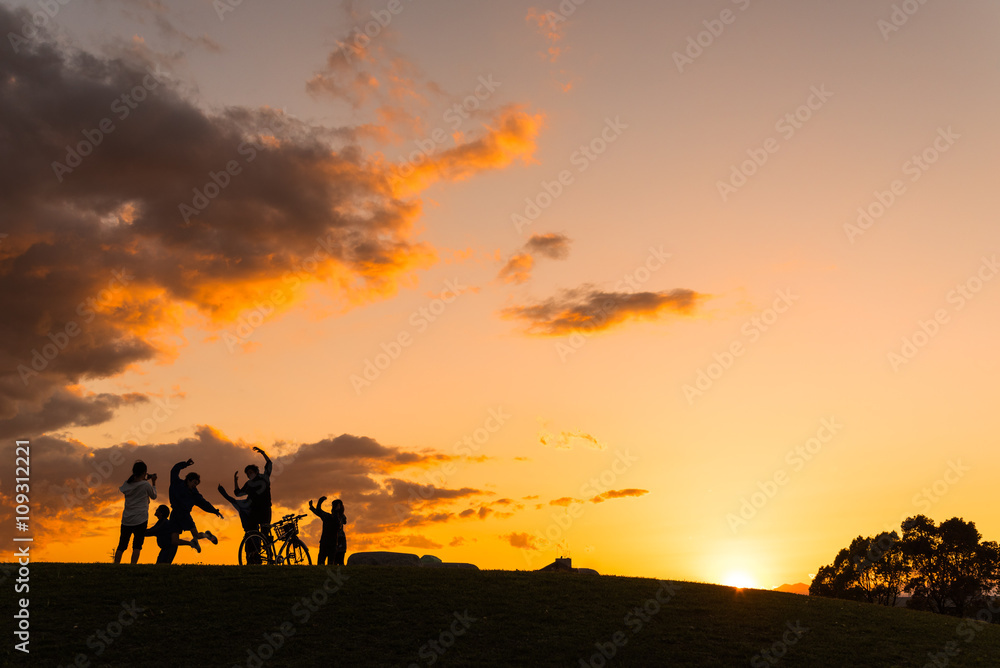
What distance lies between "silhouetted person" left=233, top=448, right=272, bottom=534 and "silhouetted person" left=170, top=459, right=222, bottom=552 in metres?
1.42

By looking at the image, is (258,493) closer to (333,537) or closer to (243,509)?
(243,509)

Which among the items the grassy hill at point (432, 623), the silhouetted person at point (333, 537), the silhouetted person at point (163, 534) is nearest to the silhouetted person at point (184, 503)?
the silhouetted person at point (163, 534)

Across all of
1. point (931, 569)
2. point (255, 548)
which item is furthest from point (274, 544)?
point (931, 569)

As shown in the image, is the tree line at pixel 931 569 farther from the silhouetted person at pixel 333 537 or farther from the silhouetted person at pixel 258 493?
the silhouetted person at pixel 258 493

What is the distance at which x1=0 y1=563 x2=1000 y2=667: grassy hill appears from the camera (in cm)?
1777

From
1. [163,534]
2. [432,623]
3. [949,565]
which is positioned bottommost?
[432,623]

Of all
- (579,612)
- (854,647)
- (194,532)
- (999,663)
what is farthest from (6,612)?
(999,663)

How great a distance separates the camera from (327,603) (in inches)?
828

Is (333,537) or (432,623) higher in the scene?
(333,537)

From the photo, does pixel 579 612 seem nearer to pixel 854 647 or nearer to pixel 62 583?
pixel 854 647

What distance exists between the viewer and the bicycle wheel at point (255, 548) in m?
25.7

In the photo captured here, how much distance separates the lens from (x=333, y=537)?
28.5 m

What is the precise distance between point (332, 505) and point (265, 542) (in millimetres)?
3220

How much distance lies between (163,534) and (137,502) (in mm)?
1523
